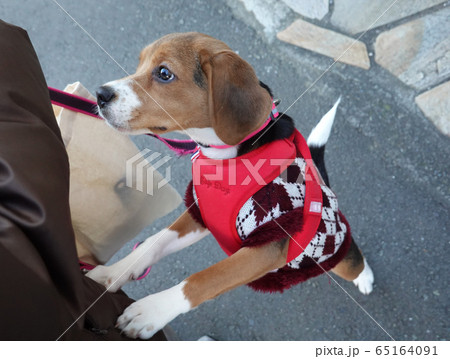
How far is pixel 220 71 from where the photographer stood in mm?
1471

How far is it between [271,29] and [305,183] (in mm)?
1712

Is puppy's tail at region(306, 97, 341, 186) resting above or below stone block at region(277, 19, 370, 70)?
below

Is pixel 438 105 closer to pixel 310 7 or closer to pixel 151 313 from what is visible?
pixel 310 7

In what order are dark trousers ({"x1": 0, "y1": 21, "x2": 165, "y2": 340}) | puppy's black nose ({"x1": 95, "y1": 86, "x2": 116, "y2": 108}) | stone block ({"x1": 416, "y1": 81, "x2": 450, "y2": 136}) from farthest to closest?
stone block ({"x1": 416, "y1": 81, "x2": 450, "y2": 136}), puppy's black nose ({"x1": 95, "y1": 86, "x2": 116, "y2": 108}), dark trousers ({"x1": 0, "y1": 21, "x2": 165, "y2": 340})

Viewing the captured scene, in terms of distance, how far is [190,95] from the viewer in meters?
1.54

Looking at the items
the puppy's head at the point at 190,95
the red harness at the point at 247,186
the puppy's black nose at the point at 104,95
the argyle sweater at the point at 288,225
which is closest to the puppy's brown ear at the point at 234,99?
the puppy's head at the point at 190,95

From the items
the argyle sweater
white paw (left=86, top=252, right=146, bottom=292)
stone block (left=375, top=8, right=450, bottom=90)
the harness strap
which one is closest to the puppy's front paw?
white paw (left=86, top=252, right=146, bottom=292)

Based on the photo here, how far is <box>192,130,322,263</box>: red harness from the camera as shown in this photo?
1.55m

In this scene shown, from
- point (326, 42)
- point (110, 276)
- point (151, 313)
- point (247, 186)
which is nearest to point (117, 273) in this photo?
point (110, 276)

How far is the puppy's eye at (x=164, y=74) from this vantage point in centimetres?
157

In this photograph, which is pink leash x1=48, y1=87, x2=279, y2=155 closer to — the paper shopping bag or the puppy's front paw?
the paper shopping bag

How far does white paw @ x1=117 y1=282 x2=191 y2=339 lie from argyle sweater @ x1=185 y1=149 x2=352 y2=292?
0.33 meters
